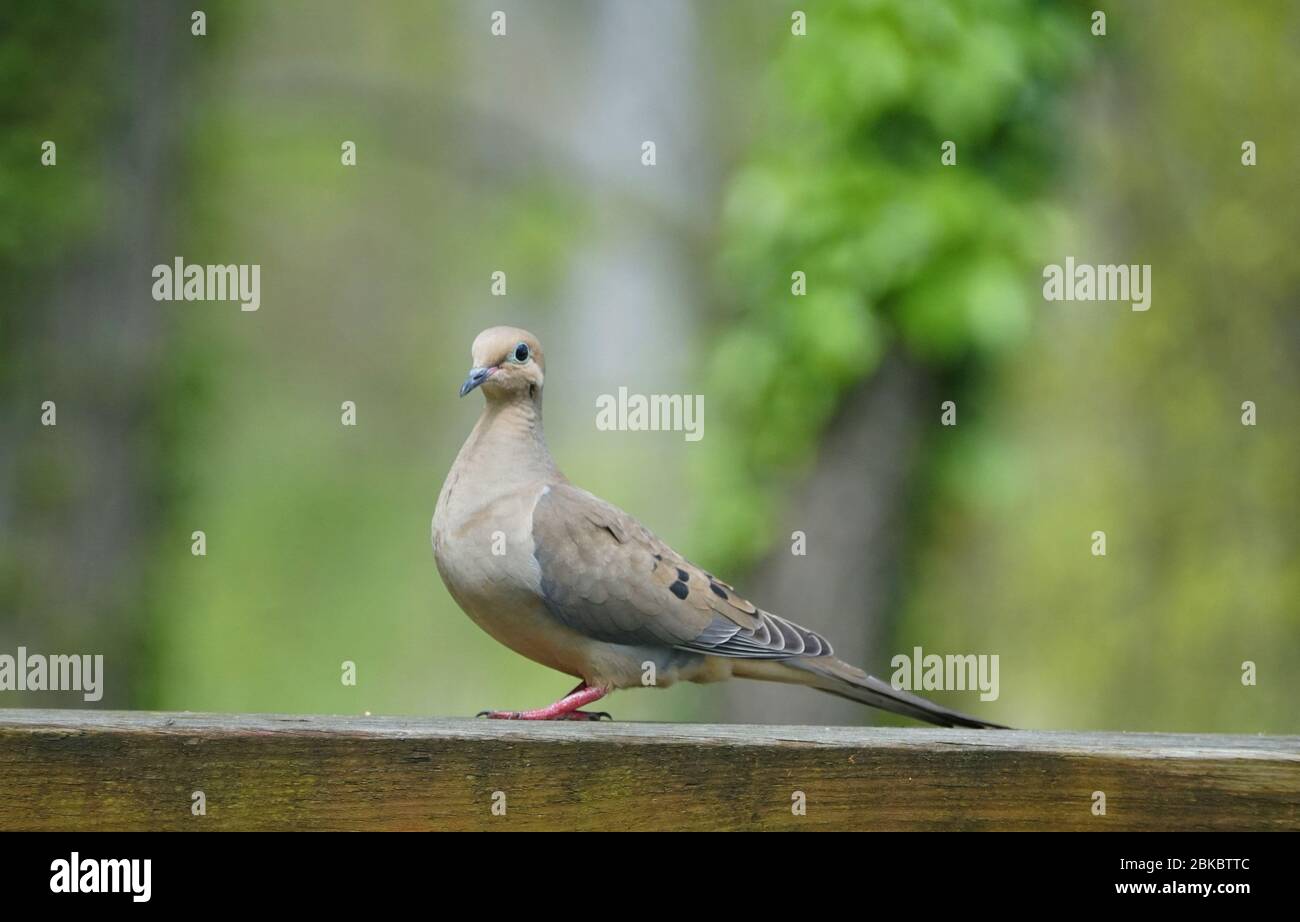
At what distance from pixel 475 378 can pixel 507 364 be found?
11cm

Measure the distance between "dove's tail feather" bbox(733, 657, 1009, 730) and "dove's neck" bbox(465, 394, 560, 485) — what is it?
584mm

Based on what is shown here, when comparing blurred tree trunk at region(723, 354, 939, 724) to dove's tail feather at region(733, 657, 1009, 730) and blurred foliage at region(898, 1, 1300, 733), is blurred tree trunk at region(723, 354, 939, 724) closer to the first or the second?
blurred foliage at region(898, 1, 1300, 733)

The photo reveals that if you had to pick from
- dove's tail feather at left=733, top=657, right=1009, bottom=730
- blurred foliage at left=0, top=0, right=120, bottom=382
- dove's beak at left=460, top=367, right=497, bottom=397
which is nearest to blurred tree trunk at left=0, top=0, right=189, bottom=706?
blurred foliage at left=0, top=0, right=120, bottom=382

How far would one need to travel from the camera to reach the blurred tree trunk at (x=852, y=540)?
244 inches

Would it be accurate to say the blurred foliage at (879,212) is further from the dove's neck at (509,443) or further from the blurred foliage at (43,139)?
the dove's neck at (509,443)

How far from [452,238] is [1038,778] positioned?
23.9 ft

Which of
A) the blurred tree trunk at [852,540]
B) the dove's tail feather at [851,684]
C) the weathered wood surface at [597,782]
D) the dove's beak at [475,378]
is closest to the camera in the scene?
the weathered wood surface at [597,782]

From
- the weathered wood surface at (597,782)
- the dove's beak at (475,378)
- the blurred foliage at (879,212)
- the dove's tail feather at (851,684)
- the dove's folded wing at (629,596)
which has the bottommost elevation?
the weathered wood surface at (597,782)

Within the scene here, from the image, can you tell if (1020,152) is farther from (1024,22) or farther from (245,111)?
(245,111)

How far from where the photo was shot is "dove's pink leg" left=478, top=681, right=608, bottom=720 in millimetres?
2615

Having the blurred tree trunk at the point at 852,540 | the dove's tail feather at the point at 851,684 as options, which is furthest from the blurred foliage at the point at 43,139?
the dove's tail feather at the point at 851,684

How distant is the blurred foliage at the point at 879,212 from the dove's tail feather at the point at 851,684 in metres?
2.99

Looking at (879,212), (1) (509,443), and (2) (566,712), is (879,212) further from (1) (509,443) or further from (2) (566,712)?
(2) (566,712)

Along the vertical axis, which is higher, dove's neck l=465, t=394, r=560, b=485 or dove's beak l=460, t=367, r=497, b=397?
dove's beak l=460, t=367, r=497, b=397
